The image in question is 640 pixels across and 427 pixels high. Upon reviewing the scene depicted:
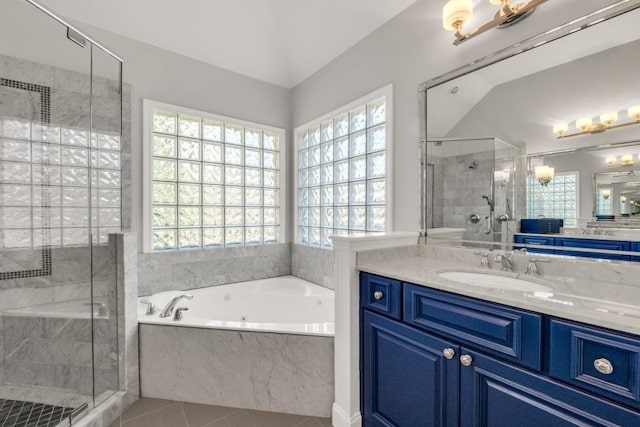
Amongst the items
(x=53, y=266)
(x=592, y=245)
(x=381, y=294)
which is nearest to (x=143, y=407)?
(x=53, y=266)

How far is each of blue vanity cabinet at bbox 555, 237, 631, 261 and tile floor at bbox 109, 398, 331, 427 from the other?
1.52m

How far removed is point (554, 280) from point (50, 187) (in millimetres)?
2914

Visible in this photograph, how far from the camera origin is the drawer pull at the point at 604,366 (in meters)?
0.74

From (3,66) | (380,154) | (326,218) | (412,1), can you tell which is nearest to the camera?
(3,66)

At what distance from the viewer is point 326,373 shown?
5.41 ft

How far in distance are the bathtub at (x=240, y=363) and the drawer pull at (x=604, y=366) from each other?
1.15 m

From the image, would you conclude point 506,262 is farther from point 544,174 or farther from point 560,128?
point 560,128

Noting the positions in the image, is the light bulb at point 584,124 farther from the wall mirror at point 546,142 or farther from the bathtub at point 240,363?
the bathtub at point 240,363

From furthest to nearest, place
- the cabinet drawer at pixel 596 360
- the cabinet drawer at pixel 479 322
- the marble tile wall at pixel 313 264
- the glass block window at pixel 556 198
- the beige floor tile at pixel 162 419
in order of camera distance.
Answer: the marble tile wall at pixel 313 264 → the beige floor tile at pixel 162 419 → the glass block window at pixel 556 198 → the cabinet drawer at pixel 479 322 → the cabinet drawer at pixel 596 360

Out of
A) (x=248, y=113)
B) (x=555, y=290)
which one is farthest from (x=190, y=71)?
(x=555, y=290)

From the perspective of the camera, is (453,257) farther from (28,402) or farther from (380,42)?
(28,402)

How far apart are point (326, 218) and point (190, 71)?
1.85 m

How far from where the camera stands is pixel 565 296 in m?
0.96

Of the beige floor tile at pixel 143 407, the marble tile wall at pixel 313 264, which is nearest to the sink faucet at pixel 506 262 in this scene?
the marble tile wall at pixel 313 264
